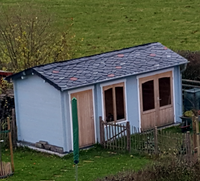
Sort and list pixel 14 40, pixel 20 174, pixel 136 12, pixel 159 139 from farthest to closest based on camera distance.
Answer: pixel 136 12 < pixel 14 40 < pixel 159 139 < pixel 20 174

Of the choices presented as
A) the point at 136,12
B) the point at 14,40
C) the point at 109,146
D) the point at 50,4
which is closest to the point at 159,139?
the point at 109,146

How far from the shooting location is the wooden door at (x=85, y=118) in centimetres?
1784

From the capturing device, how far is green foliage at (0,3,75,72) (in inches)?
912

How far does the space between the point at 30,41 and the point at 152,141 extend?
8895 mm

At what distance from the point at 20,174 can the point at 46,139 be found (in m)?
3.14

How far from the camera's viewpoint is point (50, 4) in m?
40.2

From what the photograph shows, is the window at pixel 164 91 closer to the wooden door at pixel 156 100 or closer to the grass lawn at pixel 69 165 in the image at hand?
the wooden door at pixel 156 100

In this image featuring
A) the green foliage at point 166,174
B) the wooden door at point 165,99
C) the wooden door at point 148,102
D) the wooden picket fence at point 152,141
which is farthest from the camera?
the wooden door at point 165,99

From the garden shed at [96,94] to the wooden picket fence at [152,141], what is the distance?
51 cm

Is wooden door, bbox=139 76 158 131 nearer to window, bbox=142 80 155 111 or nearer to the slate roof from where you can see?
window, bbox=142 80 155 111

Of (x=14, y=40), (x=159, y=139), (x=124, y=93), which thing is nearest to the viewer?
(x=159, y=139)

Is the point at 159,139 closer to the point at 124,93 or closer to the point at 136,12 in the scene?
the point at 124,93

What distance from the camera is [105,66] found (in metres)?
19.0

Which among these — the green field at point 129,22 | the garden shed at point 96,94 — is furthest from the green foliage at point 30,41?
the green field at point 129,22
